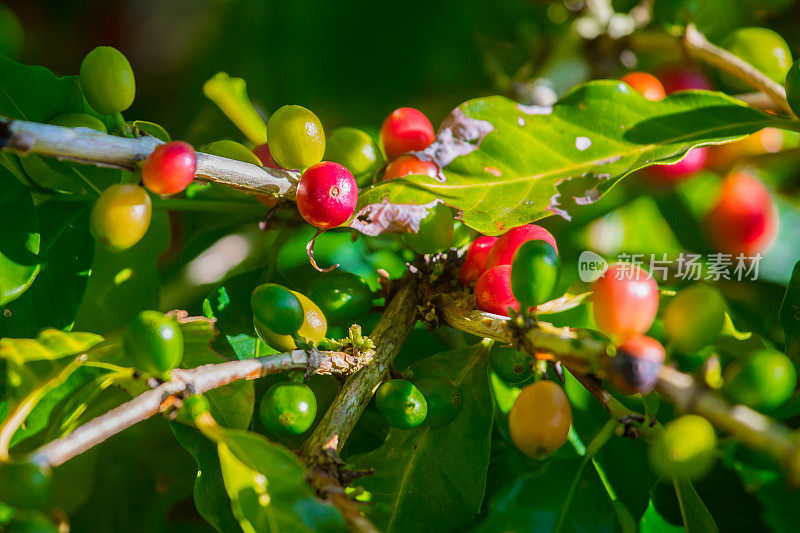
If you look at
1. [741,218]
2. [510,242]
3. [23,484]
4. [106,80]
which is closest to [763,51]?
[741,218]

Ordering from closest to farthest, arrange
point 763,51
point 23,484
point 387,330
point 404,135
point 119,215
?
Result: point 23,484 < point 119,215 < point 387,330 < point 404,135 < point 763,51

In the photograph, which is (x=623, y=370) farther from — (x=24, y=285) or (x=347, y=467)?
(x=24, y=285)

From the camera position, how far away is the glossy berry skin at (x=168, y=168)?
31.0 inches

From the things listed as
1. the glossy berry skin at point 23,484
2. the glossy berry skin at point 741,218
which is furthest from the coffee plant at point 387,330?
the glossy berry skin at point 741,218

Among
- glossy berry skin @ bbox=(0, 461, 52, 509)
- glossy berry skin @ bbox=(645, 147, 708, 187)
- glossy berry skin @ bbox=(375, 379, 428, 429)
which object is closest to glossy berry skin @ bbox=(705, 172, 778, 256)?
glossy berry skin @ bbox=(645, 147, 708, 187)

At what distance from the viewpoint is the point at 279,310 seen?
2.81 feet

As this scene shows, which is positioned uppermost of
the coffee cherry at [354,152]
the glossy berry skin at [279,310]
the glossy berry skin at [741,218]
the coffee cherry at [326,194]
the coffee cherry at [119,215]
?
the coffee cherry at [119,215]

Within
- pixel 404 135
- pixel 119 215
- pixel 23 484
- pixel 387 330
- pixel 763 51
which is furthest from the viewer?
pixel 763 51

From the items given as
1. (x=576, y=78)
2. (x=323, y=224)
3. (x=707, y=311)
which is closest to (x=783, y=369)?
Result: (x=707, y=311)

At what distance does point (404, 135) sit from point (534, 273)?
0.43m

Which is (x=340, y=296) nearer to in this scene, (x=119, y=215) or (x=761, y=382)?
(x=119, y=215)

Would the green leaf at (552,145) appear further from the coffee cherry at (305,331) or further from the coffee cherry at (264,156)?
the coffee cherry at (264,156)

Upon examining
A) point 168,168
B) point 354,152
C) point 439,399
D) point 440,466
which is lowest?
point 440,466

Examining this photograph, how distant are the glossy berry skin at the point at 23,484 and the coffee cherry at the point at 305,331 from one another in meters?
0.32
